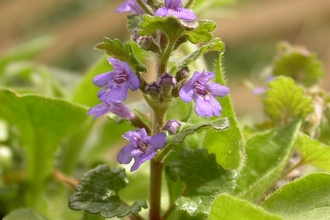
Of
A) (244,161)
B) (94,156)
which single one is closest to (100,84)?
(244,161)

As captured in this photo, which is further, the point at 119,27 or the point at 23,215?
the point at 119,27

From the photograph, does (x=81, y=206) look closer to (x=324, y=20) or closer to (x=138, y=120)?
(x=138, y=120)

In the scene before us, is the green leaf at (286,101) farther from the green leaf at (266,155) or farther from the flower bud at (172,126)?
the flower bud at (172,126)

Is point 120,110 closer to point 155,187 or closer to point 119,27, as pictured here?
point 155,187

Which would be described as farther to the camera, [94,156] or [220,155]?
[94,156]

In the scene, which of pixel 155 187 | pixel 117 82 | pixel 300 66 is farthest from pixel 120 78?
pixel 300 66

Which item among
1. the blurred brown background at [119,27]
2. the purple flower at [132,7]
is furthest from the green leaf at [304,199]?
the blurred brown background at [119,27]
